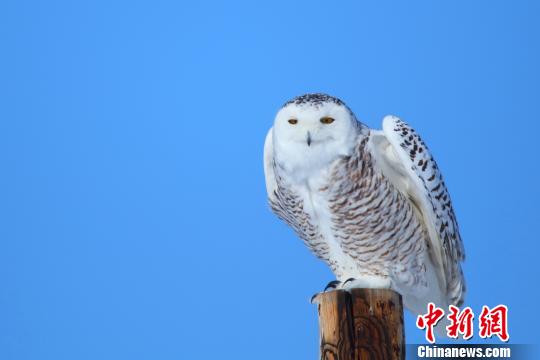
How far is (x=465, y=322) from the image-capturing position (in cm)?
309

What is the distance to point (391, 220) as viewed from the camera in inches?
114

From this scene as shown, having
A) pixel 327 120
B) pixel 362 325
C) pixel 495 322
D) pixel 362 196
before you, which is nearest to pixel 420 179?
pixel 362 196

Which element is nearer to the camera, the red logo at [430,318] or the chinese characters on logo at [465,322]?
the chinese characters on logo at [465,322]

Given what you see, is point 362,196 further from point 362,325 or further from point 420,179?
point 362,325

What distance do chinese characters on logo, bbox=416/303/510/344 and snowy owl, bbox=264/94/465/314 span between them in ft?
0.35

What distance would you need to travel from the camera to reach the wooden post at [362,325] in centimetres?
237

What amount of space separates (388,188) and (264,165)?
23.0 inches

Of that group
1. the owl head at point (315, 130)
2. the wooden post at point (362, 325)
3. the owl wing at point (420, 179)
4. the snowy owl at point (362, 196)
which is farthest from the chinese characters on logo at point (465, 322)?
the owl head at point (315, 130)

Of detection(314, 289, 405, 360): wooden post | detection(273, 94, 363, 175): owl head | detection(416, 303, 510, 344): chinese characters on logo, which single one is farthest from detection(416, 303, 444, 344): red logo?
detection(273, 94, 363, 175): owl head

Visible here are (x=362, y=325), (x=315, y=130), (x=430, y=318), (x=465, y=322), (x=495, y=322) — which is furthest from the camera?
(x=430, y=318)

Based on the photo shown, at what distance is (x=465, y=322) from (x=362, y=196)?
0.73m

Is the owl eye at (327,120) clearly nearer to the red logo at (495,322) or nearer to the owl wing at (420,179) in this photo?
the owl wing at (420,179)

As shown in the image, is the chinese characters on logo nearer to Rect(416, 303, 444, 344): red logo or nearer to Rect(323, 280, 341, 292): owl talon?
Rect(416, 303, 444, 344): red logo

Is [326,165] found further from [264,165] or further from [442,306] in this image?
[442,306]
